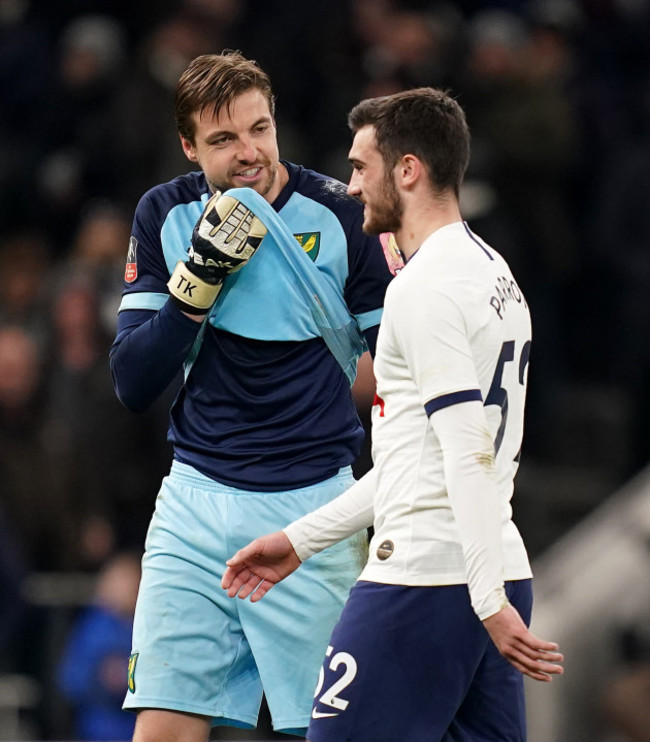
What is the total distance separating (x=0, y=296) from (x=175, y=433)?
516 cm

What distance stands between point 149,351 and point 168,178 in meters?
4.81

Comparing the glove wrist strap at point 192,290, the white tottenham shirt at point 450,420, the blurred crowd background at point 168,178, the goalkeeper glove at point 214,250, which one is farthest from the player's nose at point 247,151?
the blurred crowd background at point 168,178

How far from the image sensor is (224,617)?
13.5ft

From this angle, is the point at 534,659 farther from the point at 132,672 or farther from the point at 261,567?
the point at 132,672

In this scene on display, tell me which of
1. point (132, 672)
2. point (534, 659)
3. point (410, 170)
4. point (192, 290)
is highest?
point (410, 170)

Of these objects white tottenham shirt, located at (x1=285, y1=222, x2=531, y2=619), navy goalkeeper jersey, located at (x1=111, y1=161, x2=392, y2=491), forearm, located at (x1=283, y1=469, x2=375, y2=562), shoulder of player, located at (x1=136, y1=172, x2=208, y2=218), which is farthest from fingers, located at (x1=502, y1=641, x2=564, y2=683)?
shoulder of player, located at (x1=136, y1=172, x2=208, y2=218)

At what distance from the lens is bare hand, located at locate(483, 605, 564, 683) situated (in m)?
3.25

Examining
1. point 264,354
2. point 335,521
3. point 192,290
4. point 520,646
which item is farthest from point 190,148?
point 520,646

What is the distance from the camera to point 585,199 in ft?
31.3

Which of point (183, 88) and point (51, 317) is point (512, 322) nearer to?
point (183, 88)

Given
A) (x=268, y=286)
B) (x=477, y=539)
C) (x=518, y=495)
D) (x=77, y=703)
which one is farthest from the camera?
(x=518, y=495)

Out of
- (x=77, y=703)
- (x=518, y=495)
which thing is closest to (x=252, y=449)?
(x=77, y=703)

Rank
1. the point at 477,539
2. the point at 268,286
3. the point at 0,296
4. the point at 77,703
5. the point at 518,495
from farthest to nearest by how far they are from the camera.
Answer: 1. the point at 0,296
2. the point at 518,495
3. the point at 77,703
4. the point at 268,286
5. the point at 477,539

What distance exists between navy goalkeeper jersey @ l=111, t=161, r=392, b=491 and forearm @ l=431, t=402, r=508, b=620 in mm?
811
